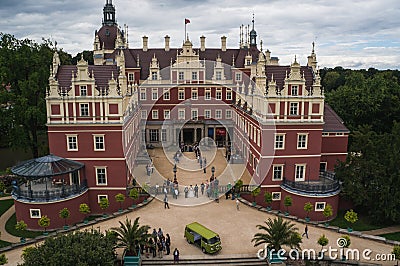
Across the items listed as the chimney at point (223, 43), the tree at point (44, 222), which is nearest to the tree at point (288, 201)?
the tree at point (44, 222)

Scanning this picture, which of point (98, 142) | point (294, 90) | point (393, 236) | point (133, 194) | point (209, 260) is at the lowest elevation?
point (393, 236)

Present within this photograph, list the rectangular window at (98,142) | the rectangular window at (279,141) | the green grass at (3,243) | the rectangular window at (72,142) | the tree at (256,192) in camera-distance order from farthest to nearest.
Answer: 1. the rectangular window at (279,141)
2. the tree at (256,192)
3. the rectangular window at (98,142)
4. the rectangular window at (72,142)
5. the green grass at (3,243)

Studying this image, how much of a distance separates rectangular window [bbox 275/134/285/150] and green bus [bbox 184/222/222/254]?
11.3 m

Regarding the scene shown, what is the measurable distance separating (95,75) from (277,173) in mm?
18388

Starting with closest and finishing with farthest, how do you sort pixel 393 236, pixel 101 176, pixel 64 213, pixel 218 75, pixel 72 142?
pixel 64 213, pixel 393 236, pixel 72 142, pixel 101 176, pixel 218 75

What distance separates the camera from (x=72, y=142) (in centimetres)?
2998

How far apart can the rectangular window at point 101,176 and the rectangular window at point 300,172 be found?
1713 centimetres

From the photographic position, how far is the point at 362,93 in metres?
49.0

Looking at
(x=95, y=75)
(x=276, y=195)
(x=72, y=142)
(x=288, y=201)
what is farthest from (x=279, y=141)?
(x=72, y=142)

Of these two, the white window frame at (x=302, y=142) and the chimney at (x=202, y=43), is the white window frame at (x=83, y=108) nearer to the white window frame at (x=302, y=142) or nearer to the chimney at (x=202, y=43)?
the white window frame at (x=302, y=142)

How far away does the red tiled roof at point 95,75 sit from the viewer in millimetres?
29734

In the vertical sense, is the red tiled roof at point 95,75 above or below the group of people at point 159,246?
above

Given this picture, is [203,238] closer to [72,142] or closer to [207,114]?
[72,142]

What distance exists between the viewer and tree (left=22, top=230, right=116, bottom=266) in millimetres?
17531
